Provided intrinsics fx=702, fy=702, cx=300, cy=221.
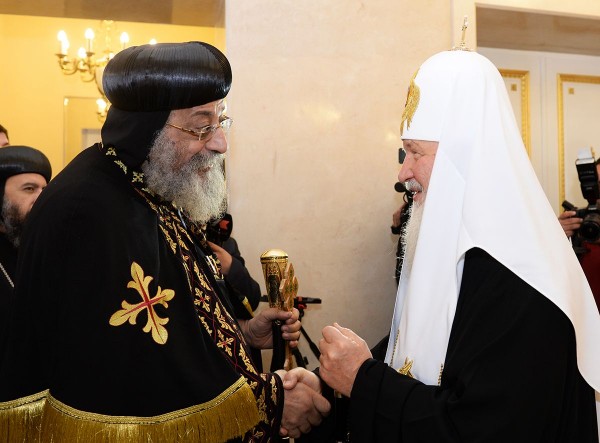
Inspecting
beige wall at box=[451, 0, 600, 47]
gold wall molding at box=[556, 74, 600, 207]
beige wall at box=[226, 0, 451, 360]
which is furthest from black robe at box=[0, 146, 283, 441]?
gold wall molding at box=[556, 74, 600, 207]

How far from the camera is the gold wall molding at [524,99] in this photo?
6.79m

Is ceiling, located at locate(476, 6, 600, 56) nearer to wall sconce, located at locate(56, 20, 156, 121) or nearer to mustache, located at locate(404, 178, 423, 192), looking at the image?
wall sconce, located at locate(56, 20, 156, 121)

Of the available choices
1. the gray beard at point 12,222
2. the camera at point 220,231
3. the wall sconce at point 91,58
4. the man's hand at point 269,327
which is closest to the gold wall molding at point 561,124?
the camera at point 220,231

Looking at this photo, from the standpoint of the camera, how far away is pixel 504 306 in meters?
1.99

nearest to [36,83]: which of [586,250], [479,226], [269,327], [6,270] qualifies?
[6,270]

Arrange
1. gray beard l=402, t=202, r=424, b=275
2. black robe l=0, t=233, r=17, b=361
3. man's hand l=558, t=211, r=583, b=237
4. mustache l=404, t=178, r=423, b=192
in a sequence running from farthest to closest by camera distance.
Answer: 1. man's hand l=558, t=211, r=583, b=237
2. black robe l=0, t=233, r=17, b=361
3. gray beard l=402, t=202, r=424, b=275
4. mustache l=404, t=178, r=423, b=192

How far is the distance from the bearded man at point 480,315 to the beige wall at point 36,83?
26.1 ft

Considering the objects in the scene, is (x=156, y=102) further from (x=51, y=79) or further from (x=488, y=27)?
(x=51, y=79)

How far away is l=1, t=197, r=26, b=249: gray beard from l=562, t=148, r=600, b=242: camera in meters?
3.76

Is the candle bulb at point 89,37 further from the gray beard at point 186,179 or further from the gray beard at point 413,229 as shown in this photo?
the gray beard at point 413,229

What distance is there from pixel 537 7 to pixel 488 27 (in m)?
0.48

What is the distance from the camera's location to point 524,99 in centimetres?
681

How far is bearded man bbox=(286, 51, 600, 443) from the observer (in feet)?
6.39

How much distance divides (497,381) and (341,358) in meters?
0.54
